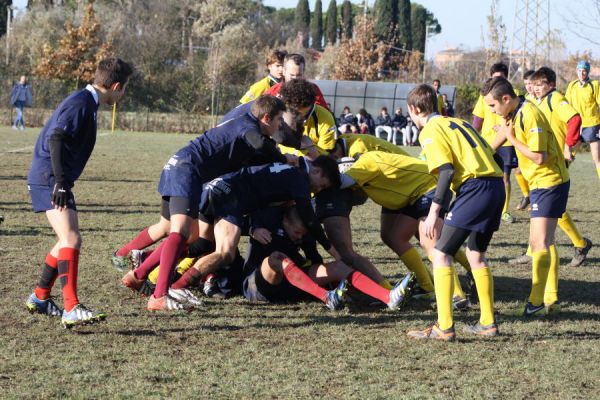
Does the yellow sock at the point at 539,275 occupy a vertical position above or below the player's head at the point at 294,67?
below

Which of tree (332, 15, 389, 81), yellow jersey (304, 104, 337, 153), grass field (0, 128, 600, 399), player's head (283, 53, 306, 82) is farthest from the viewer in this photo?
tree (332, 15, 389, 81)

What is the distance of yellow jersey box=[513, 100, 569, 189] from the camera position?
6211mm

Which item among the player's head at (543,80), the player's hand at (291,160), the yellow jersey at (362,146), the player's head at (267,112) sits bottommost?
the player's hand at (291,160)

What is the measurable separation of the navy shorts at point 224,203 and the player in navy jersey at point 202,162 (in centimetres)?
12

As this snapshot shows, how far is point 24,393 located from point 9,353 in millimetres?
780

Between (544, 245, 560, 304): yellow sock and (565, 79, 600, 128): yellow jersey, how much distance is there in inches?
235

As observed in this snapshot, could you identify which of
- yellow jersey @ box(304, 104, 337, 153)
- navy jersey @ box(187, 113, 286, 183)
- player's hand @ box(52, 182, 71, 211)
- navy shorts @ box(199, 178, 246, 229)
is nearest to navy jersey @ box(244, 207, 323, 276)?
navy shorts @ box(199, 178, 246, 229)

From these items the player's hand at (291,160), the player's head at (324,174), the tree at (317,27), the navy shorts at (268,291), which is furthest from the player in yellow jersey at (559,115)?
the tree at (317,27)

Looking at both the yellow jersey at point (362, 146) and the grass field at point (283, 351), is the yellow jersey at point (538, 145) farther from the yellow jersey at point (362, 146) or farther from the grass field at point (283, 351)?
the yellow jersey at point (362, 146)

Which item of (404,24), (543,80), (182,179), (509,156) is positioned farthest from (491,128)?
(404,24)

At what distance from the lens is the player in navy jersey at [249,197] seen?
6.26 m

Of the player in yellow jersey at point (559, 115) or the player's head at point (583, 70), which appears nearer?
the player in yellow jersey at point (559, 115)

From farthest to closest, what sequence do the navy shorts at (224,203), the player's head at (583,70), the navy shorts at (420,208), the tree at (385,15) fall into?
the tree at (385,15) < the player's head at (583,70) < the navy shorts at (420,208) < the navy shorts at (224,203)

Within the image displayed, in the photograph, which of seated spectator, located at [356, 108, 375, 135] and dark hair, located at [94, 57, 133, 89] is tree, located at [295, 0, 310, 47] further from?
dark hair, located at [94, 57, 133, 89]
